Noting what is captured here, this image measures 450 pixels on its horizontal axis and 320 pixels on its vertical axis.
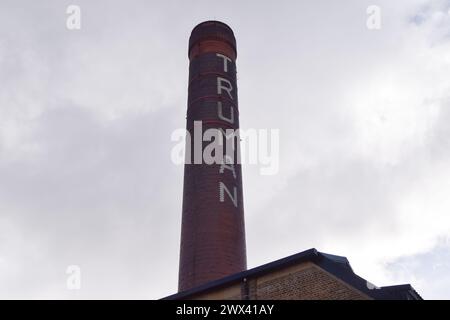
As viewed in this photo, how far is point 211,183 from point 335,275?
1079cm

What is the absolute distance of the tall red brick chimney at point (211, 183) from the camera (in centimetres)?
1964

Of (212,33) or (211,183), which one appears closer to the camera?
(211,183)

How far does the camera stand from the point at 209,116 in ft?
75.3

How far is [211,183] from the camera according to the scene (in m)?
21.1

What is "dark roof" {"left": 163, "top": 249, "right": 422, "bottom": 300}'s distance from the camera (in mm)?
10047

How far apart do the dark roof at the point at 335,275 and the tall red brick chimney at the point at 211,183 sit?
7274 mm

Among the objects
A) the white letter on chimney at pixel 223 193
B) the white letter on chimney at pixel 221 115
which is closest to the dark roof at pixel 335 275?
the white letter on chimney at pixel 223 193

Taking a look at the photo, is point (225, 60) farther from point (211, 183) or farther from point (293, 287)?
point (293, 287)

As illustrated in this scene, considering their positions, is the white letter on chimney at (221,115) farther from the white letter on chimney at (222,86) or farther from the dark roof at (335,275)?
the dark roof at (335,275)

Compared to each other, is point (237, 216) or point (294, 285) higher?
point (237, 216)

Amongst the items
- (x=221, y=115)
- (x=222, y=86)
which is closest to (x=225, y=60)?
(x=222, y=86)
